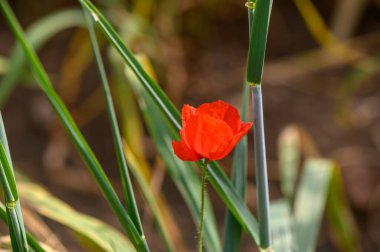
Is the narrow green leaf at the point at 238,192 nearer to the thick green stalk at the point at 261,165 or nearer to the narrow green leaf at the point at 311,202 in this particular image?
the thick green stalk at the point at 261,165

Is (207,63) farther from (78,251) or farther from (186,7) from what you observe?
(78,251)

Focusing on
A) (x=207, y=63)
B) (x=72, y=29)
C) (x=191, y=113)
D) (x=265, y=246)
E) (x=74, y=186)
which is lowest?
(x=265, y=246)

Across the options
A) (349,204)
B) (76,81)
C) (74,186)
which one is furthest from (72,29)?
(349,204)

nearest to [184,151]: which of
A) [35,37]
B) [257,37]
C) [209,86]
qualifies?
[257,37]

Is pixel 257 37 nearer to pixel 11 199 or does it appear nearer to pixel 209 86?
pixel 11 199

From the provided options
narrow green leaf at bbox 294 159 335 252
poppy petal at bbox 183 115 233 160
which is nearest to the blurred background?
narrow green leaf at bbox 294 159 335 252

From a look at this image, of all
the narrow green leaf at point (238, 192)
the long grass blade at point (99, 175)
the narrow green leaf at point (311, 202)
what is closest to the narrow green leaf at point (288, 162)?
the narrow green leaf at point (311, 202)
